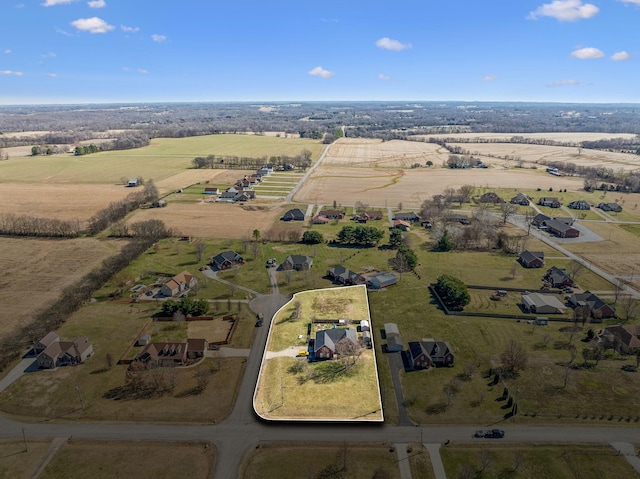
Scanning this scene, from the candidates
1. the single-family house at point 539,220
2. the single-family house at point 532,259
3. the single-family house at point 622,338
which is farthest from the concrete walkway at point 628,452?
the single-family house at point 539,220

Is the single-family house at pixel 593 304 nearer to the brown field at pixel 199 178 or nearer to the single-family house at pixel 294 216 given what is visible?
the single-family house at pixel 294 216

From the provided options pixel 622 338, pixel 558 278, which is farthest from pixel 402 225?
pixel 622 338

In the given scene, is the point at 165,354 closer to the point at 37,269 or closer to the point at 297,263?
the point at 297,263

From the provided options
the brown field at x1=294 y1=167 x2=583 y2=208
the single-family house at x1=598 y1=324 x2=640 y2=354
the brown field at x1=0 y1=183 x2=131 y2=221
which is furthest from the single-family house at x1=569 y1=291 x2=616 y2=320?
the brown field at x1=0 y1=183 x2=131 y2=221

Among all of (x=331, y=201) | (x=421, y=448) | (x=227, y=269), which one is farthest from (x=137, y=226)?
(x=421, y=448)

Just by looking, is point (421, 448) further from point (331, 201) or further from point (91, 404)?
point (331, 201)
